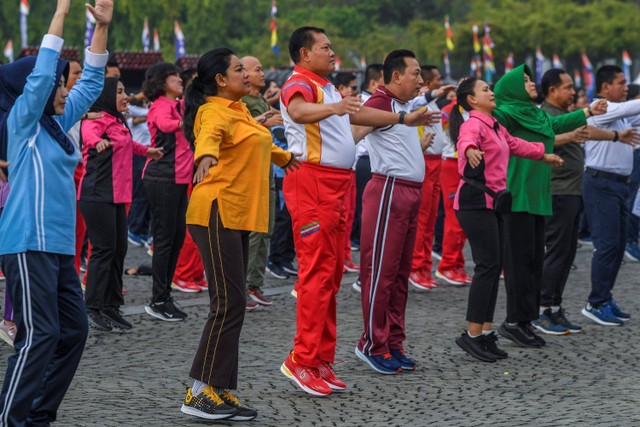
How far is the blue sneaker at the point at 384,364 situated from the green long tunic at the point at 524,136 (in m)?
1.67

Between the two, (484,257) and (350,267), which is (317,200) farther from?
(350,267)

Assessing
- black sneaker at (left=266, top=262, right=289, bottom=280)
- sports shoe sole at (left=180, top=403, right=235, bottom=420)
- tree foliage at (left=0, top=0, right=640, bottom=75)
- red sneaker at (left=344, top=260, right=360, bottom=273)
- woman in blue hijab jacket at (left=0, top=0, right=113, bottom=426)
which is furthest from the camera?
tree foliage at (left=0, top=0, right=640, bottom=75)

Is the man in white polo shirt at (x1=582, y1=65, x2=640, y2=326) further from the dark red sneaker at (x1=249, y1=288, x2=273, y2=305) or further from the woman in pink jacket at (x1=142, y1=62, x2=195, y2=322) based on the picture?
the woman in pink jacket at (x1=142, y1=62, x2=195, y2=322)

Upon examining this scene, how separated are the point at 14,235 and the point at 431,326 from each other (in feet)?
15.4

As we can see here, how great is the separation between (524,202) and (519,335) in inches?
39.3

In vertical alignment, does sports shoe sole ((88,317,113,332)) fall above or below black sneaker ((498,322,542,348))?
below

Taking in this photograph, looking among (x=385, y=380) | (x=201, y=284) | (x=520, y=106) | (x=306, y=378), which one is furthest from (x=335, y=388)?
(x=201, y=284)

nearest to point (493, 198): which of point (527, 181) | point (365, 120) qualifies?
point (527, 181)

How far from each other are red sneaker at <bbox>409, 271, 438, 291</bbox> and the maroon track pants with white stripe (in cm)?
390

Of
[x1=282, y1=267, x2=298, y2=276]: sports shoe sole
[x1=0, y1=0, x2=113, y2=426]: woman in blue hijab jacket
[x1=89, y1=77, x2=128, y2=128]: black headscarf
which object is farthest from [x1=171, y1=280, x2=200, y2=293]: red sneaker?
[x1=0, y1=0, x2=113, y2=426]: woman in blue hijab jacket

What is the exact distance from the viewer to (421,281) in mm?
11812

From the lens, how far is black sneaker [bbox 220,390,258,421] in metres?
6.34

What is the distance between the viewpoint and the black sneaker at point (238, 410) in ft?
20.8

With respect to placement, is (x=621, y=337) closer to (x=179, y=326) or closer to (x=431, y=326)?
(x=431, y=326)
